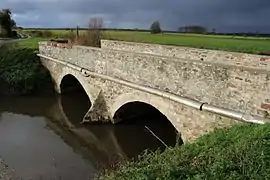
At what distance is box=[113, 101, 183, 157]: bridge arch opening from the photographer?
1306 cm

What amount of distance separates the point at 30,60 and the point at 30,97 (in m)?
3.46

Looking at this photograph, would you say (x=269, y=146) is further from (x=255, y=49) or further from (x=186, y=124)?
(x=255, y=49)

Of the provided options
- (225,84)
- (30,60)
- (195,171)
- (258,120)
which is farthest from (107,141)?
(30,60)

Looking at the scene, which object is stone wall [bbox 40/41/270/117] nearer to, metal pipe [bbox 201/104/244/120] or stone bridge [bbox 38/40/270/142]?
stone bridge [bbox 38/40/270/142]

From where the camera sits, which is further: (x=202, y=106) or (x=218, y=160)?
(x=202, y=106)

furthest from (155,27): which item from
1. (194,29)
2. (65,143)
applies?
(65,143)

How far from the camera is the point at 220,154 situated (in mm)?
6445

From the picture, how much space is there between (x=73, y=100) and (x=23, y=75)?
4273 millimetres

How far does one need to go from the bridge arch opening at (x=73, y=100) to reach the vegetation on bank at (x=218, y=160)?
9702 mm

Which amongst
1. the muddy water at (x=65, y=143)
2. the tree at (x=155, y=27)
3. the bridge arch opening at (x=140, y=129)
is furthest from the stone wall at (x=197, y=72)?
the tree at (x=155, y=27)

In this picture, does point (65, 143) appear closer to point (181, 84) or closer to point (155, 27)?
point (181, 84)

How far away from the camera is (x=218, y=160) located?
6109mm

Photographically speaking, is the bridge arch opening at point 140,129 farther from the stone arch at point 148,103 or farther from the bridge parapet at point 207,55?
the bridge parapet at point 207,55

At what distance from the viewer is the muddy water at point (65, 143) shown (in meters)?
11.3
